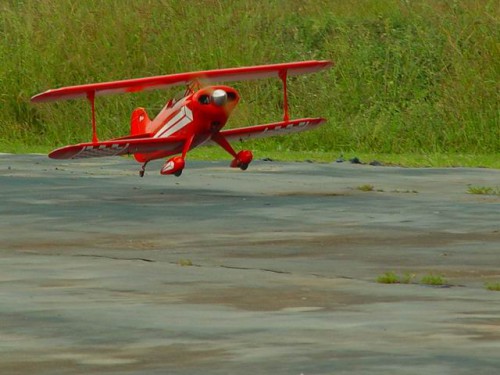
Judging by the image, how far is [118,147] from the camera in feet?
78.5

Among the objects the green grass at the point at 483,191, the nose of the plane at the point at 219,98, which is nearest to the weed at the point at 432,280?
the green grass at the point at 483,191

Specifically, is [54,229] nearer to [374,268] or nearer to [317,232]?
[317,232]

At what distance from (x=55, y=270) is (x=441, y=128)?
18830mm

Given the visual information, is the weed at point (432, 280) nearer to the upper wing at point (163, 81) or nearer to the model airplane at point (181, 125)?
the model airplane at point (181, 125)

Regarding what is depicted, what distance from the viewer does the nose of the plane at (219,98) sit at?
24469 mm

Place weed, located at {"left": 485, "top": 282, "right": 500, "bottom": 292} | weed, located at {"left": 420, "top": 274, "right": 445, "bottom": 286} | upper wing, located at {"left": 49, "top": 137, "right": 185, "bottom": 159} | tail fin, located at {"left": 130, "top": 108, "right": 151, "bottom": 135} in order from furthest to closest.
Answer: tail fin, located at {"left": 130, "top": 108, "right": 151, "bottom": 135} → upper wing, located at {"left": 49, "top": 137, "right": 185, "bottom": 159} → weed, located at {"left": 420, "top": 274, "right": 445, "bottom": 286} → weed, located at {"left": 485, "top": 282, "right": 500, "bottom": 292}

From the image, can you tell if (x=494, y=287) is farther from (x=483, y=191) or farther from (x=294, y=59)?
(x=294, y=59)

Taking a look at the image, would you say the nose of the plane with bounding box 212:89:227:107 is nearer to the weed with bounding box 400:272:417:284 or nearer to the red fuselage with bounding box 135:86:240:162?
the red fuselage with bounding box 135:86:240:162

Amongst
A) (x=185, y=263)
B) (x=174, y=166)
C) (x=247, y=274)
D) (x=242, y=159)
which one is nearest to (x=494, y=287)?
(x=247, y=274)

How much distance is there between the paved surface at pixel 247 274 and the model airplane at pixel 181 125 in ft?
1.58

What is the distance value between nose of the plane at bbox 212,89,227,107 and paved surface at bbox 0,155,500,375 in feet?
3.74

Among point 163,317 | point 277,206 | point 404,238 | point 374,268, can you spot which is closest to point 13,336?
point 163,317

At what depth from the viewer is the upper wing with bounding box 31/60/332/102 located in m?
24.9

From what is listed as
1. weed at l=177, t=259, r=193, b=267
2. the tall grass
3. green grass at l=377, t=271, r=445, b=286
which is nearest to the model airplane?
the tall grass
